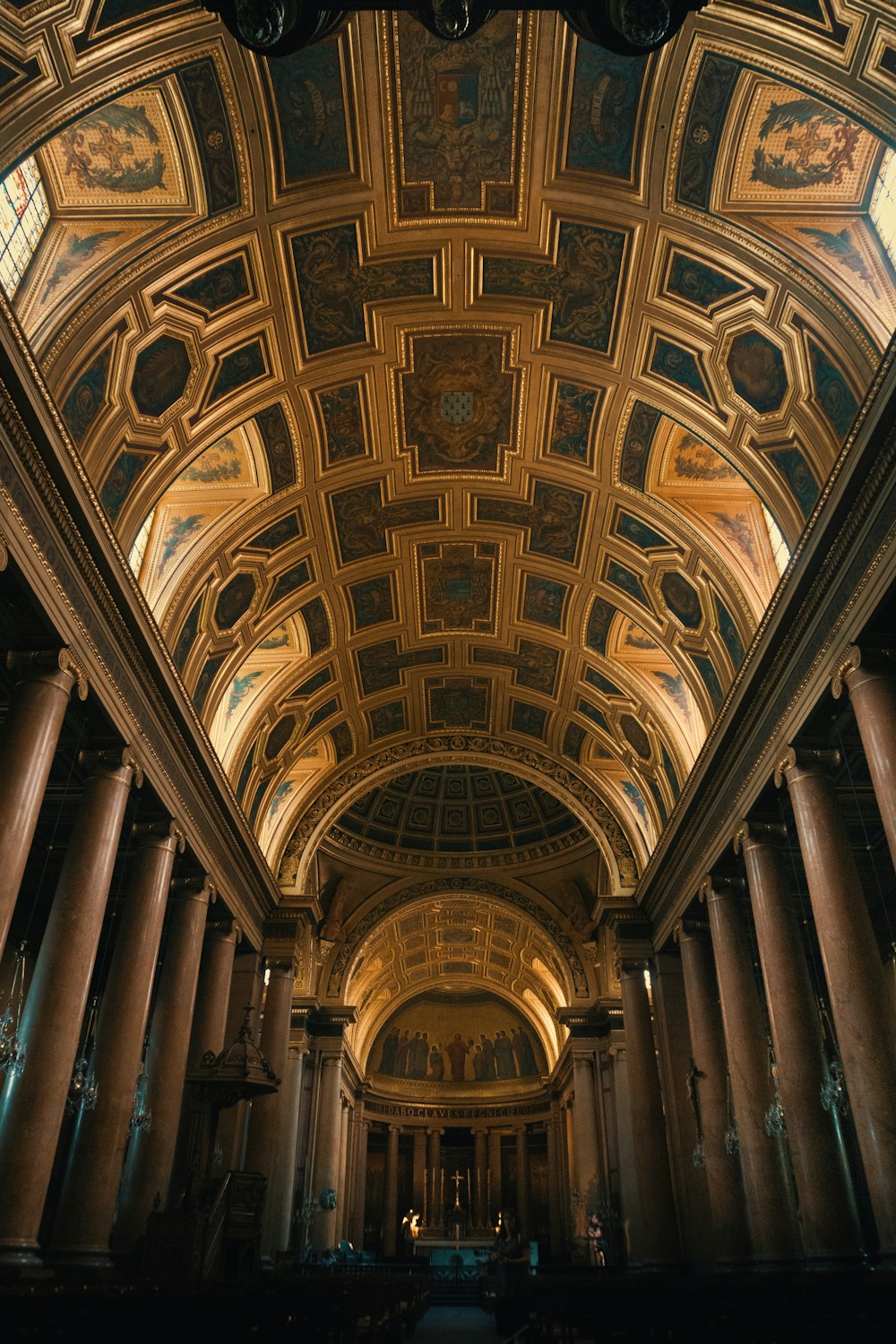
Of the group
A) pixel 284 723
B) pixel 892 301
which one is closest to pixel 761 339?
pixel 892 301

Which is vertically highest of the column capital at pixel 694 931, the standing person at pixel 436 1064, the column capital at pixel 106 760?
the standing person at pixel 436 1064

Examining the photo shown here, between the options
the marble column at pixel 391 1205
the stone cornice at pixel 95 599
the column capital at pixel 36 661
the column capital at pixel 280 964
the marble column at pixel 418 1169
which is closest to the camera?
the stone cornice at pixel 95 599

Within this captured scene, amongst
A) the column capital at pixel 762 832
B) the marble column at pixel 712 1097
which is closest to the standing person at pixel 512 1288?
the marble column at pixel 712 1097

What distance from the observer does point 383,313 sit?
14.2m

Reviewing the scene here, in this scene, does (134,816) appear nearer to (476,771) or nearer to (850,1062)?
(850,1062)

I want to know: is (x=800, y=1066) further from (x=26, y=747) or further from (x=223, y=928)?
(x=223, y=928)

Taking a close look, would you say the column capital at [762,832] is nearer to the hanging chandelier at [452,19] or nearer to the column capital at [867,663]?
the column capital at [867,663]

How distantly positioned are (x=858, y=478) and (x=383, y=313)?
7.49m

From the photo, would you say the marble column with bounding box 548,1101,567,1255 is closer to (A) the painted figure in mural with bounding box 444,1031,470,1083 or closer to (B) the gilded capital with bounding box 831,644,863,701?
(A) the painted figure in mural with bounding box 444,1031,470,1083

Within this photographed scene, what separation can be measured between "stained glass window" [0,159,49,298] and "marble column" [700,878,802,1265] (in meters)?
14.1

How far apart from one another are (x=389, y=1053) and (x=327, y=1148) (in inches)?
569

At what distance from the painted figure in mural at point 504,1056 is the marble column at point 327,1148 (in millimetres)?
13560

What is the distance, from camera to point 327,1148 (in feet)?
90.8

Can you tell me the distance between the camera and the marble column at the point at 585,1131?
89.2ft
